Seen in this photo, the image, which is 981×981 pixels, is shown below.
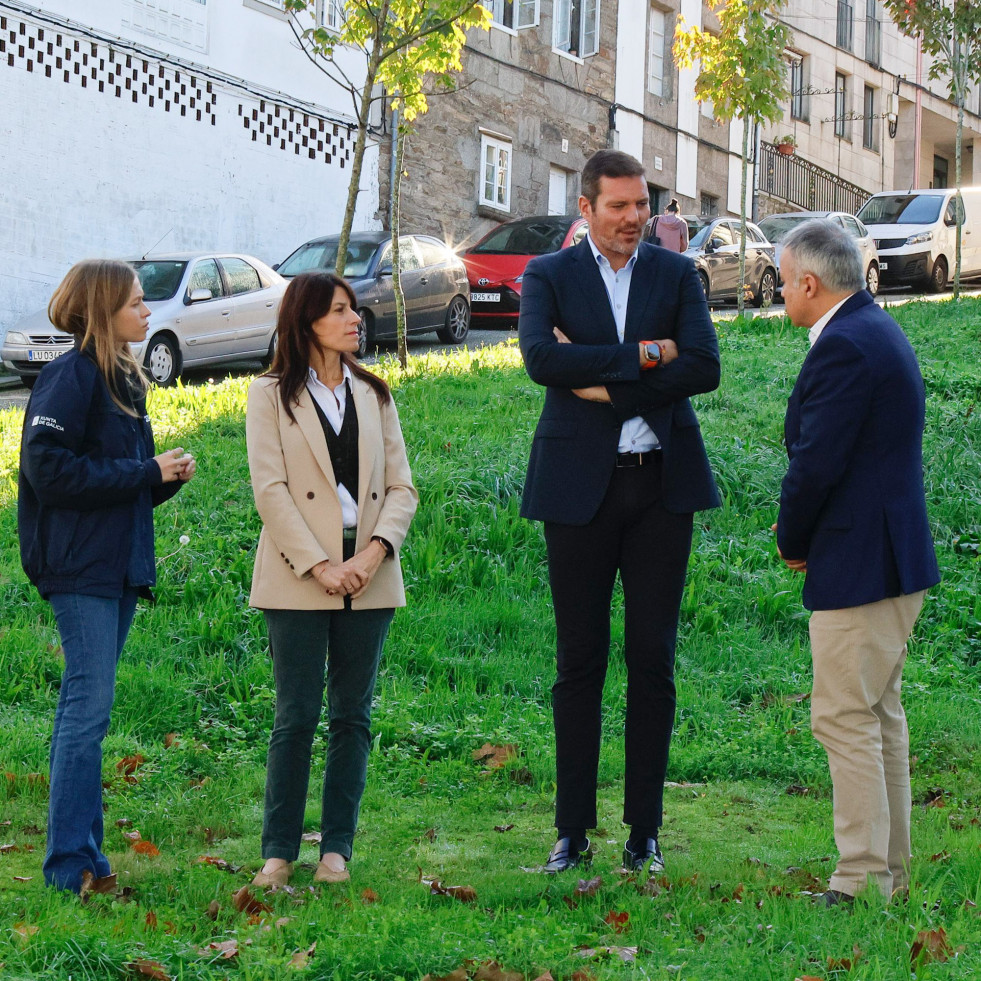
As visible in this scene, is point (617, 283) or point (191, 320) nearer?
point (617, 283)

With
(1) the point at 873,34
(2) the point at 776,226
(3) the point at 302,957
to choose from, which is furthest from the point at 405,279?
(1) the point at 873,34

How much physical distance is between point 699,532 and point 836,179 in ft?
111

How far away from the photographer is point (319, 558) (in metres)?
4.76

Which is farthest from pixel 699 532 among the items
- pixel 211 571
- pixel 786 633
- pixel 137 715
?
pixel 137 715

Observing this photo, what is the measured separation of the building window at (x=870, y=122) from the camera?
140 ft

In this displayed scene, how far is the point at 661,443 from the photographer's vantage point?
4.98 m

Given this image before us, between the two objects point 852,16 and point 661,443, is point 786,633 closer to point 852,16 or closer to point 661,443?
point 661,443

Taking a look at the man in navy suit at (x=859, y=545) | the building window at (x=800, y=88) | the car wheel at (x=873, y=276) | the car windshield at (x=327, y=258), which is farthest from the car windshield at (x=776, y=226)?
the man in navy suit at (x=859, y=545)

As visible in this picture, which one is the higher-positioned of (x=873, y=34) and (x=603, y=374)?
(x=873, y=34)

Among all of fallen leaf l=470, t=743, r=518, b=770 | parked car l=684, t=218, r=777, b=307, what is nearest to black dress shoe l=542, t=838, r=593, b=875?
fallen leaf l=470, t=743, r=518, b=770

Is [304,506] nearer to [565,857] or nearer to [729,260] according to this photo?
[565,857]

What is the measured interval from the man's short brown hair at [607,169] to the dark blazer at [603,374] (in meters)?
0.21

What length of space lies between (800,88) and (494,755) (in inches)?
1427

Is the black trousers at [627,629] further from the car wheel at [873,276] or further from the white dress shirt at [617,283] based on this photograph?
the car wheel at [873,276]
